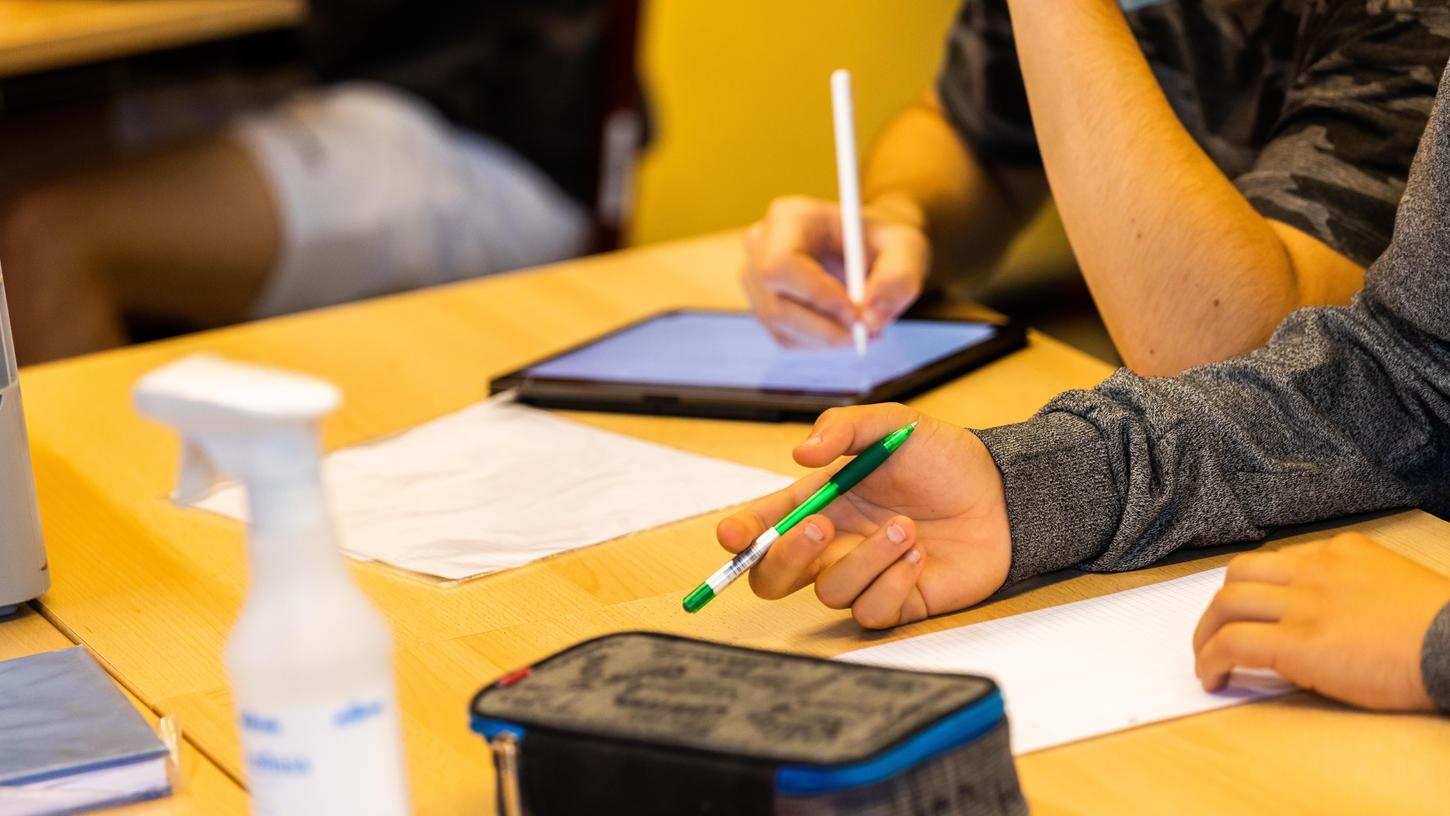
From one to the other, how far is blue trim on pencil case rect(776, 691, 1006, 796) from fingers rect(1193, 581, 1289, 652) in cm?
20

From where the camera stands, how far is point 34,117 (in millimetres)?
2930

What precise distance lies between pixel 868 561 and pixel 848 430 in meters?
0.06

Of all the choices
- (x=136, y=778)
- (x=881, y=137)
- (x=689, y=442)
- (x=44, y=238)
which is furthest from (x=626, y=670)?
(x=44, y=238)

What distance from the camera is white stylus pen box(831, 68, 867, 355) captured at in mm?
1126

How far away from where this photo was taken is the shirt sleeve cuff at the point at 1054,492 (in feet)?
2.81

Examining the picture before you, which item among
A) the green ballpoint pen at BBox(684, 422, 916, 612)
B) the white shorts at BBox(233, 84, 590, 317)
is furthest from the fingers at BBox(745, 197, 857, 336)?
the white shorts at BBox(233, 84, 590, 317)

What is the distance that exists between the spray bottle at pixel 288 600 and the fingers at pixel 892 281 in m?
0.70

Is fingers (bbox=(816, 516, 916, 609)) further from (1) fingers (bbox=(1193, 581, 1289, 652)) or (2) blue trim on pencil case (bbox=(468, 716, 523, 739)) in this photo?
(2) blue trim on pencil case (bbox=(468, 716, 523, 739))

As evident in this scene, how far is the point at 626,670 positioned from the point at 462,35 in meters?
2.12

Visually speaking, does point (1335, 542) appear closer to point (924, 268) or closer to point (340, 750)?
point (340, 750)

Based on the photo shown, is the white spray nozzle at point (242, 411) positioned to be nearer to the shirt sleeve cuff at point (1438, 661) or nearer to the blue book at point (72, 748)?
the blue book at point (72, 748)

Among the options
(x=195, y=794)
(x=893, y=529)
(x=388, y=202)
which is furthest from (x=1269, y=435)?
(x=388, y=202)

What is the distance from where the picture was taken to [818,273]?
47.3 inches

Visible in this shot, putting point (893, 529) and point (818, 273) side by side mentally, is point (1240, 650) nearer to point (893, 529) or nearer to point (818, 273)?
point (893, 529)
